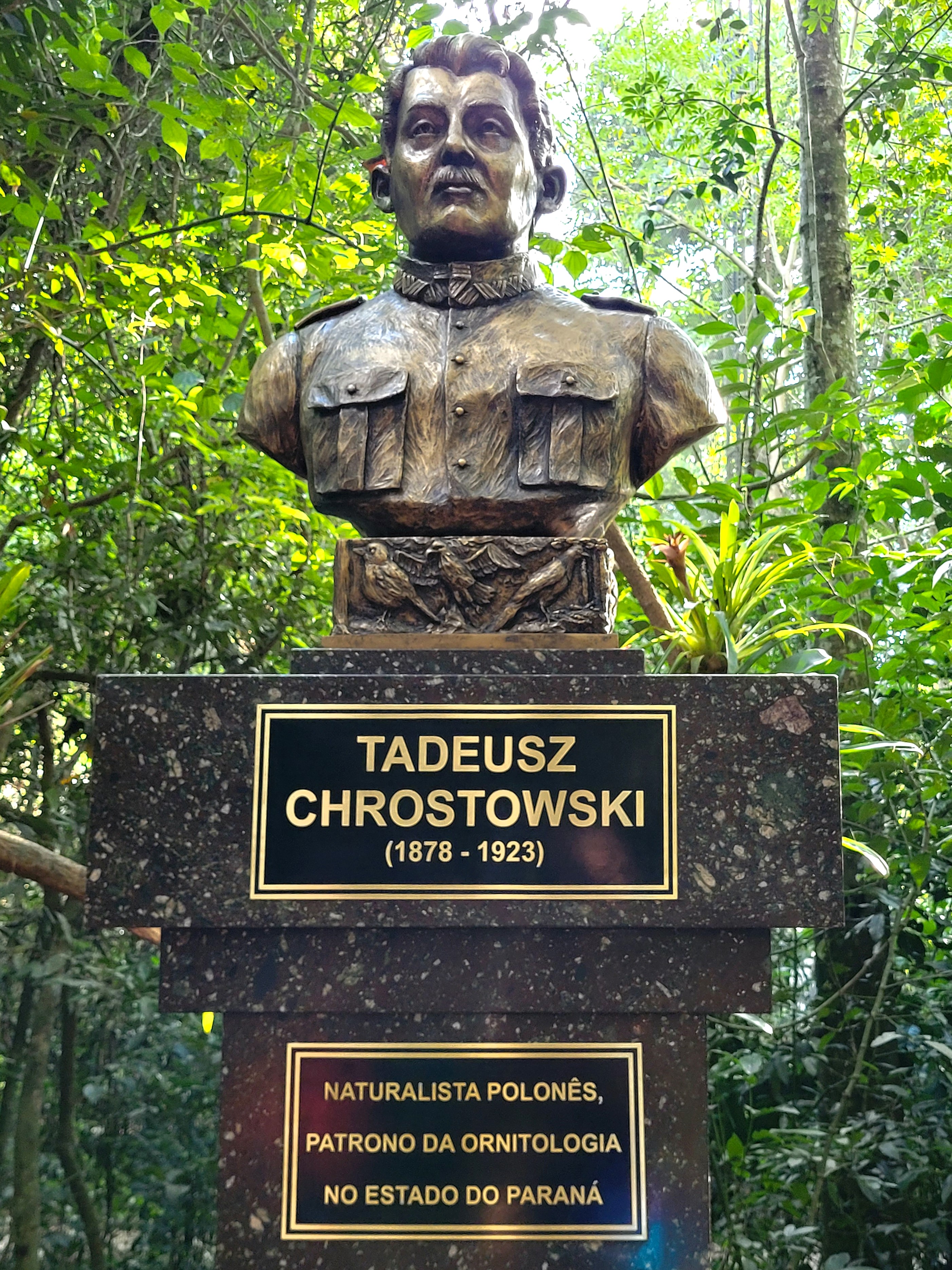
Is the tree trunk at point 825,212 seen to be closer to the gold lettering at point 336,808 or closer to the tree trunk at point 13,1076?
the gold lettering at point 336,808

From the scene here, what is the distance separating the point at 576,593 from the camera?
2.57 meters

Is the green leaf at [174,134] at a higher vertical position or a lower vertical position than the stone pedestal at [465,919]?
higher

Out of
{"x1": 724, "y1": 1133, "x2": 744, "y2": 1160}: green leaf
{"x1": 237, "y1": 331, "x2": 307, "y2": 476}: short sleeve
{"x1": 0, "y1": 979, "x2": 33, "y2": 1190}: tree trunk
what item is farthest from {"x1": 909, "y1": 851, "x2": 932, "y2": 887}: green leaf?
{"x1": 0, "y1": 979, "x2": 33, "y2": 1190}: tree trunk

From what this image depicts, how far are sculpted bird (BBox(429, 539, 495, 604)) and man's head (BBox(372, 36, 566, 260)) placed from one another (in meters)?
0.78

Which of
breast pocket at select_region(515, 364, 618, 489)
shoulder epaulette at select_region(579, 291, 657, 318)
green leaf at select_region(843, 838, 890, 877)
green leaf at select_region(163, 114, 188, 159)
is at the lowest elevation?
green leaf at select_region(843, 838, 890, 877)

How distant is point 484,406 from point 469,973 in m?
1.20

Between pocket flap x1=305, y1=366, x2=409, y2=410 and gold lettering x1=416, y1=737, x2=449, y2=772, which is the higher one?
pocket flap x1=305, y1=366, x2=409, y2=410

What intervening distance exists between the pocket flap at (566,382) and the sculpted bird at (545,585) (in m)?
0.35

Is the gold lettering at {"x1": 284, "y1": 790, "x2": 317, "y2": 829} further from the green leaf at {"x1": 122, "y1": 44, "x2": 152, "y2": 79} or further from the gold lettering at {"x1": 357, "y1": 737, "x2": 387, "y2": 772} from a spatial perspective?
the green leaf at {"x1": 122, "y1": 44, "x2": 152, "y2": 79}

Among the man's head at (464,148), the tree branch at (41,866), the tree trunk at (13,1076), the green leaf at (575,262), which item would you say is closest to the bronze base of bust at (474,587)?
the man's head at (464,148)

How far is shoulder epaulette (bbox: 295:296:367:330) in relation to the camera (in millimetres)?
2994

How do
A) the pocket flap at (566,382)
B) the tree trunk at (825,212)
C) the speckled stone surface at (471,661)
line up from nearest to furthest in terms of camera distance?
the speckled stone surface at (471,661) < the pocket flap at (566,382) < the tree trunk at (825,212)

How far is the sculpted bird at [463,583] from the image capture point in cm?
258

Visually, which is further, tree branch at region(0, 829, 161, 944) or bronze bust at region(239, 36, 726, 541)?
tree branch at region(0, 829, 161, 944)
